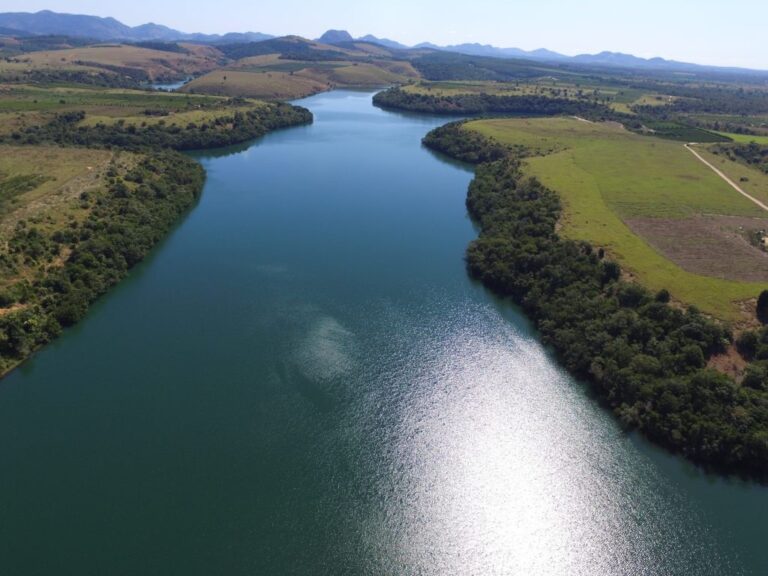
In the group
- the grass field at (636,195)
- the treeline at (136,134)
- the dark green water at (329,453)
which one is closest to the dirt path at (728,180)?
the grass field at (636,195)

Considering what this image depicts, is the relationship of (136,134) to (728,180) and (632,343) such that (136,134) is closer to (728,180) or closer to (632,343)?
(632,343)

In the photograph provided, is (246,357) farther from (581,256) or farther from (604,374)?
(581,256)

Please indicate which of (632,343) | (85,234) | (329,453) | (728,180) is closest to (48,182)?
(85,234)

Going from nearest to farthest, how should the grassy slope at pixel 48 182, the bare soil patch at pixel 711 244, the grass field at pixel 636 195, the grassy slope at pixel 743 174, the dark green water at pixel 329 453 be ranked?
1. the dark green water at pixel 329 453
2. the grass field at pixel 636 195
3. the bare soil patch at pixel 711 244
4. the grassy slope at pixel 48 182
5. the grassy slope at pixel 743 174

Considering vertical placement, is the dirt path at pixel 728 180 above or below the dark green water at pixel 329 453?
above

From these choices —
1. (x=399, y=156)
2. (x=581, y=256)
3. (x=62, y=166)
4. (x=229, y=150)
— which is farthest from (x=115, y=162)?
(x=581, y=256)

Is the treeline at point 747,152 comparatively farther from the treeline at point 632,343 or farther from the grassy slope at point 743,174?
the treeline at point 632,343

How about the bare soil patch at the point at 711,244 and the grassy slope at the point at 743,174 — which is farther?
the grassy slope at the point at 743,174
